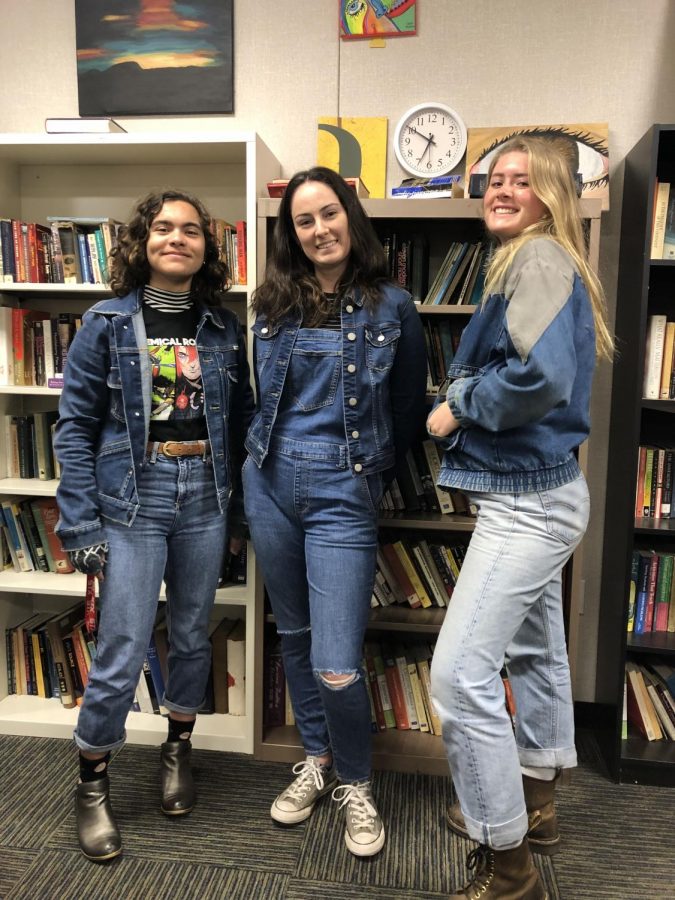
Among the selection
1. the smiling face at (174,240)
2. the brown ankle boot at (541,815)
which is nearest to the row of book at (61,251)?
the smiling face at (174,240)

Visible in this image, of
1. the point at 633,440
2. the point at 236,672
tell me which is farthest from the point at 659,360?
the point at 236,672

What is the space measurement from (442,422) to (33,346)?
1.44m

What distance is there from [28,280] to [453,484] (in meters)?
1.49

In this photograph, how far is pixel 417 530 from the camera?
6.96ft

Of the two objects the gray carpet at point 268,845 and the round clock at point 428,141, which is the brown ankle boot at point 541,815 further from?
the round clock at point 428,141

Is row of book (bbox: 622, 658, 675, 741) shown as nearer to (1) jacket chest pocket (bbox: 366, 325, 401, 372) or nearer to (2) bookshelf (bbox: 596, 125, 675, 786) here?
(2) bookshelf (bbox: 596, 125, 675, 786)

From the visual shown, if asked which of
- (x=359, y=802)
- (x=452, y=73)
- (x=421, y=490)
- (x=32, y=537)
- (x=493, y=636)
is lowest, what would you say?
(x=359, y=802)

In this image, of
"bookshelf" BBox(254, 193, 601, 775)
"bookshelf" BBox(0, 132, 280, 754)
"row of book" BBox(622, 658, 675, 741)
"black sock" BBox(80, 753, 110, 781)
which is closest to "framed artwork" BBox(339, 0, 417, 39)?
"bookshelf" BBox(0, 132, 280, 754)

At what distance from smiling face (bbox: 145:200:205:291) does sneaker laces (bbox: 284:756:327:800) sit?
1.34m

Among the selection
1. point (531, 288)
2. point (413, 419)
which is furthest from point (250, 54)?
point (531, 288)

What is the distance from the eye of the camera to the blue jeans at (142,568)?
1573 mm

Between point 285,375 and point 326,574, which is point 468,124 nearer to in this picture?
point 285,375

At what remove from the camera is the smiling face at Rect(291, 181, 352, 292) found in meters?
1.51

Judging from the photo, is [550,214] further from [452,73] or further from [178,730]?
[178,730]
